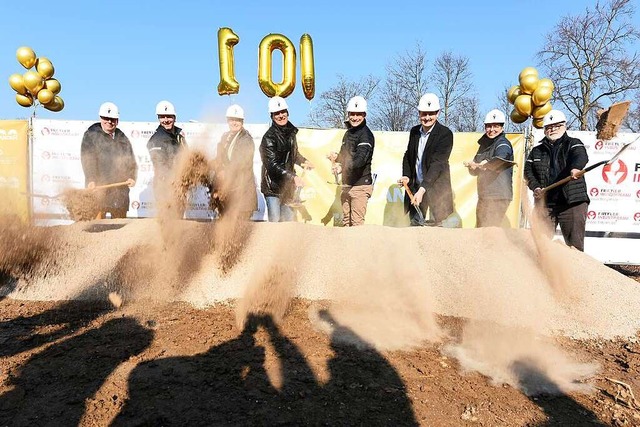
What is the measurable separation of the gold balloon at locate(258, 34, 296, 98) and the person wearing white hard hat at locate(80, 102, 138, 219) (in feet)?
8.92

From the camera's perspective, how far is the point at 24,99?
812 cm

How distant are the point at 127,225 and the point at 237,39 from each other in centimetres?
433

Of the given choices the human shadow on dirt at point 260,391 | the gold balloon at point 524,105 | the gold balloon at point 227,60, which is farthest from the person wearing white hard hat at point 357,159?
the gold balloon at point 524,105

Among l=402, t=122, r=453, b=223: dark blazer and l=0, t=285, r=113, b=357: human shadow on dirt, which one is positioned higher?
l=402, t=122, r=453, b=223: dark blazer

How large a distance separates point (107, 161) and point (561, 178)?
547cm

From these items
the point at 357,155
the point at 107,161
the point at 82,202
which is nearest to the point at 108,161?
the point at 107,161

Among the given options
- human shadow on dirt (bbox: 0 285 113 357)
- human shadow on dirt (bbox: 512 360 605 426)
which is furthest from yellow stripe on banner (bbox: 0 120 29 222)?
human shadow on dirt (bbox: 512 360 605 426)

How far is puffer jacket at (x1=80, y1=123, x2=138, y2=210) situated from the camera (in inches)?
213

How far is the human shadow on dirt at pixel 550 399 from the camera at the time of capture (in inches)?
89.4

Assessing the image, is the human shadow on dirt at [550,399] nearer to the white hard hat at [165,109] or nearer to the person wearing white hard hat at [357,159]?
the person wearing white hard hat at [357,159]

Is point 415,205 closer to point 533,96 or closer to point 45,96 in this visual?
point 533,96

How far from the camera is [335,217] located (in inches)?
278

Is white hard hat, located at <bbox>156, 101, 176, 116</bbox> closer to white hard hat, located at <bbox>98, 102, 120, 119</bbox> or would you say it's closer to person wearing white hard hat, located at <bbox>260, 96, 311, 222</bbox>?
white hard hat, located at <bbox>98, 102, 120, 119</bbox>

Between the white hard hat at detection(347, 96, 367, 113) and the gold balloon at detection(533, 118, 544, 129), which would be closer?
the white hard hat at detection(347, 96, 367, 113)
